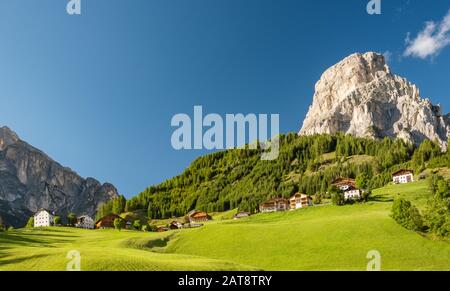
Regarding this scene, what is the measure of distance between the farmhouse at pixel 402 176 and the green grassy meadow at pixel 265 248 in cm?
5180

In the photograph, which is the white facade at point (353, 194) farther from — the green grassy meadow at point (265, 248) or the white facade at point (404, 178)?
the white facade at point (404, 178)

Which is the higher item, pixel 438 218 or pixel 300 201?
pixel 300 201

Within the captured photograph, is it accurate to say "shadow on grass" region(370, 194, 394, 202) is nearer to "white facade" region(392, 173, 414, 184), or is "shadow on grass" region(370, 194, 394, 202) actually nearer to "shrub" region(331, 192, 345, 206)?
"shrub" region(331, 192, 345, 206)

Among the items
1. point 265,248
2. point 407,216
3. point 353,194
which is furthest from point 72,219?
point 407,216

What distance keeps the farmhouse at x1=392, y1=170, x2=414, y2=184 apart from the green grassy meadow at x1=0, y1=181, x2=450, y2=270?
170 ft

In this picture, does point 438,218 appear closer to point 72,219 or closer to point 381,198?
point 381,198

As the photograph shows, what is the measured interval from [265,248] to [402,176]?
375 ft

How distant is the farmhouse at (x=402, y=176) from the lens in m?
187

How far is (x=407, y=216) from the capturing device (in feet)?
335

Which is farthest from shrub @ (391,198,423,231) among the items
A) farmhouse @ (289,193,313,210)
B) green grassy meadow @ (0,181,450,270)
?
farmhouse @ (289,193,313,210)

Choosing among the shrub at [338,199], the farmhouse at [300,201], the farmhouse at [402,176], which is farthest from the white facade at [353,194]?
the farmhouse at [402,176]
